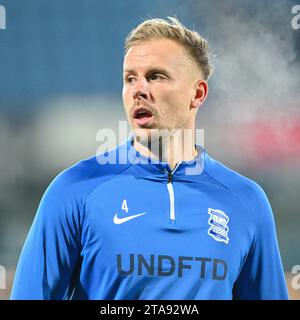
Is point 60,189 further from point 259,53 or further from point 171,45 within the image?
point 259,53

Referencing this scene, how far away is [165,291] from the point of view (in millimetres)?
2324

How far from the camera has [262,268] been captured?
8.19ft

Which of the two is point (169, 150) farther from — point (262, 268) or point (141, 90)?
point (262, 268)

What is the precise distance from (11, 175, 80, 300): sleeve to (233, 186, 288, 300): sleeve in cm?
74

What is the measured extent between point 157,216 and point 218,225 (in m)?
0.27

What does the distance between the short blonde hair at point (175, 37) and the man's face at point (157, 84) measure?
28 mm

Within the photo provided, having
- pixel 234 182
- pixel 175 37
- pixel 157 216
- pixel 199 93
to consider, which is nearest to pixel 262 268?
pixel 234 182

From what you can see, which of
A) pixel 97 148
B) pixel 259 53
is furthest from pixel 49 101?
pixel 259 53

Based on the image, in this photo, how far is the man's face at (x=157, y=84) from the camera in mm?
2463

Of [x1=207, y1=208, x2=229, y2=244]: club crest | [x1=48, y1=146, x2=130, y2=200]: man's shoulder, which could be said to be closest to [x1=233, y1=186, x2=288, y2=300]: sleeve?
[x1=207, y1=208, x2=229, y2=244]: club crest

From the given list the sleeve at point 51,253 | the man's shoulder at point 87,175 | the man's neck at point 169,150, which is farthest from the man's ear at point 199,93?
the sleeve at point 51,253

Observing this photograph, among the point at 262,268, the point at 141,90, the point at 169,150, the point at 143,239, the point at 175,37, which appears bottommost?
the point at 262,268

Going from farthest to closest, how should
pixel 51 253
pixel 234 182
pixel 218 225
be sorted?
pixel 234 182 → pixel 218 225 → pixel 51 253
